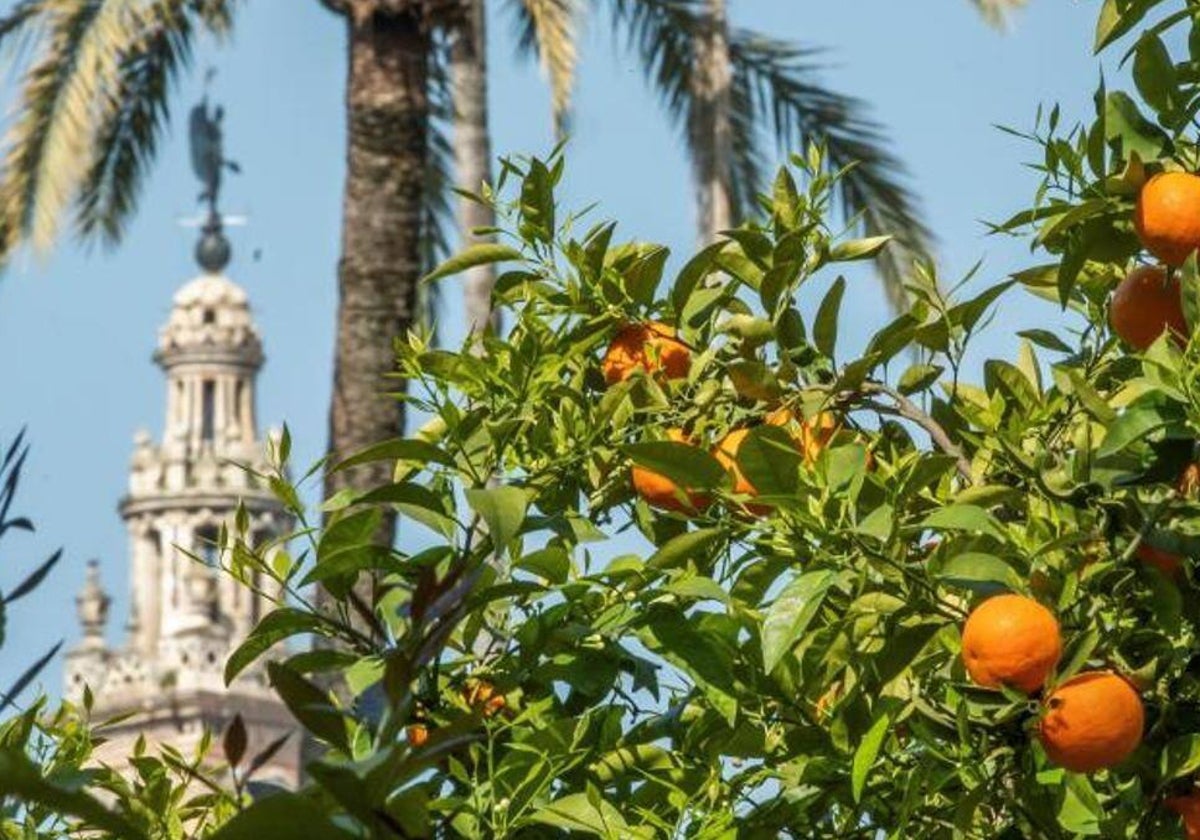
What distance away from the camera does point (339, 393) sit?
11.7m

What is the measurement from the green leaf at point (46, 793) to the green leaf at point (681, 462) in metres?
1.33

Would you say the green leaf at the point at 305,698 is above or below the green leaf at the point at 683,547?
below

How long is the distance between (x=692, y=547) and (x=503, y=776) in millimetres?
292

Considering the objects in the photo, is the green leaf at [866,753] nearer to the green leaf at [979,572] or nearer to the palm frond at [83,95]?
the green leaf at [979,572]

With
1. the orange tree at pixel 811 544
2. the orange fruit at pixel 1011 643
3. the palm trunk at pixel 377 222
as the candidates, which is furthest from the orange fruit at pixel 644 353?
the palm trunk at pixel 377 222

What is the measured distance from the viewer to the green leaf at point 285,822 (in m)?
1.82

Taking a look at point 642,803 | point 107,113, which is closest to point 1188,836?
point 642,803

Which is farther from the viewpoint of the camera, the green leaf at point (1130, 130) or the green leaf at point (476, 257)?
the green leaf at point (476, 257)

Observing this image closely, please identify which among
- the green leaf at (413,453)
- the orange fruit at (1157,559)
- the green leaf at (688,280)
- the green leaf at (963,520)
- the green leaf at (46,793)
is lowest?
the green leaf at (46,793)

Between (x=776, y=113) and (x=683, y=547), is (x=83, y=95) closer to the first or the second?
(x=776, y=113)

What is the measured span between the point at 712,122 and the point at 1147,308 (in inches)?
601

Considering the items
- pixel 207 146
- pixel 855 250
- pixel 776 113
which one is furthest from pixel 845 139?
pixel 207 146

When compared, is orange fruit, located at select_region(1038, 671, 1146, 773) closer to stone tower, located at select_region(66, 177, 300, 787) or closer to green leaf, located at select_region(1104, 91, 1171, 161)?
green leaf, located at select_region(1104, 91, 1171, 161)

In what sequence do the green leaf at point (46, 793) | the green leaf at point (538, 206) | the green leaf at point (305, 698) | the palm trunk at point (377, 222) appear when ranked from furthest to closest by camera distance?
1. the palm trunk at point (377, 222)
2. the green leaf at point (538, 206)
3. the green leaf at point (305, 698)
4. the green leaf at point (46, 793)
